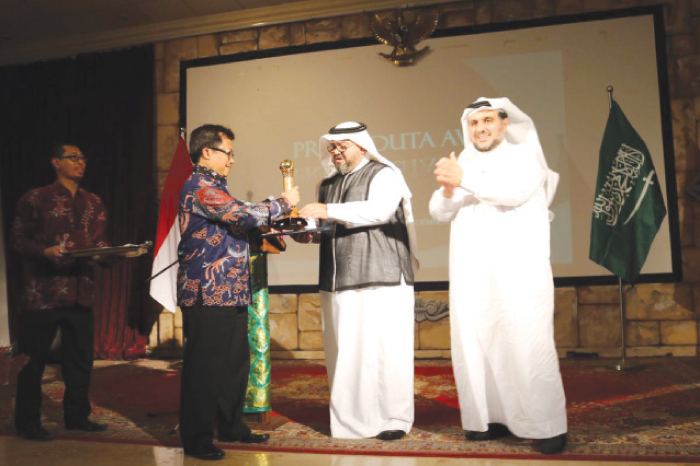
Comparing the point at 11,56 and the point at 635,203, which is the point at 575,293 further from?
the point at 11,56

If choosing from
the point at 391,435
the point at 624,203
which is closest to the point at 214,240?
the point at 391,435

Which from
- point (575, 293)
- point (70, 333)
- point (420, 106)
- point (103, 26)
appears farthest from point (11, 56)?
point (575, 293)

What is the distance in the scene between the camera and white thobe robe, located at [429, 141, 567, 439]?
104 inches

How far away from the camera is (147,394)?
433 centimetres

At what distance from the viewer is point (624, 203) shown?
16.0 feet

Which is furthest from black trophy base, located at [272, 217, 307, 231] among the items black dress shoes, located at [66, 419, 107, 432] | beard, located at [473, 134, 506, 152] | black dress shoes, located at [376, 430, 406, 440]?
black dress shoes, located at [66, 419, 107, 432]

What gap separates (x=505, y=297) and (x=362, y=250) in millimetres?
697

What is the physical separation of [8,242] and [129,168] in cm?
146

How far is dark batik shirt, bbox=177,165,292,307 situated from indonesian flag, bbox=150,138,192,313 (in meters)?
1.02

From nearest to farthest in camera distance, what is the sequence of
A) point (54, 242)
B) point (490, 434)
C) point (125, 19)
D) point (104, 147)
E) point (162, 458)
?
point (162, 458) → point (490, 434) → point (54, 242) → point (125, 19) → point (104, 147)

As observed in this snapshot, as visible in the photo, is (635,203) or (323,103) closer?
(635,203)

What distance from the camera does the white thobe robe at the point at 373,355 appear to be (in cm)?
292

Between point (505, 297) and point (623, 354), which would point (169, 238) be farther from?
point (623, 354)

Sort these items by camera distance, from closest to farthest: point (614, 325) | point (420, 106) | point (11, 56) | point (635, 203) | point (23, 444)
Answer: point (23, 444) → point (635, 203) → point (614, 325) → point (420, 106) → point (11, 56)
